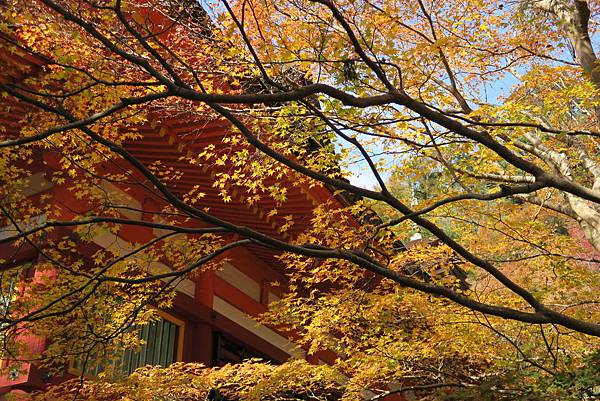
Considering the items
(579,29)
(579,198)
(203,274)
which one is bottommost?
(203,274)

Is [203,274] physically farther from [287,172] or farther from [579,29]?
[579,29]

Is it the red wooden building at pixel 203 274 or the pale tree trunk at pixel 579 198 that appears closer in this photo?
the red wooden building at pixel 203 274

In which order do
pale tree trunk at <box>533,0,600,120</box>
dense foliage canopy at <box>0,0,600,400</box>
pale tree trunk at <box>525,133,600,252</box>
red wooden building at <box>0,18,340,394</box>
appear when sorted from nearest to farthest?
dense foliage canopy at <box>0,0,600,400</box> < pale tree trunk at <box>533,0,600,120</box> < red wooden building at <box>0,18,340,394</box> < pale tree trunk at <box>525,133,600,252</box>

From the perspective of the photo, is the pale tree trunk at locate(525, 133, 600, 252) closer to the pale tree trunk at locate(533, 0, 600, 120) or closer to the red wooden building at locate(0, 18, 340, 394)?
the pale tree trunk at locate(533, 0, 600, 120)

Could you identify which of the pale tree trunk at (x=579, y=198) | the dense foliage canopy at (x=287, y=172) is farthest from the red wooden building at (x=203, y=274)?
the pale tree trunk at (x=579, y=198)

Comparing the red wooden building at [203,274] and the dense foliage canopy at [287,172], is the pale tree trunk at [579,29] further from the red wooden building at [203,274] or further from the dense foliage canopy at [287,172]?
the red wooden building at [203,274]

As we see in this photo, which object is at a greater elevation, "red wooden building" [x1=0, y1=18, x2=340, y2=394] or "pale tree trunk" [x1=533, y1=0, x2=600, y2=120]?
"pale tree trunk" [x1=533, y1=0, x2=600, y2=120]

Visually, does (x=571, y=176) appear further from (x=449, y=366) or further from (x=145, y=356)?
(x=145, y=356)

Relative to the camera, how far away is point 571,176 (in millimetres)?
7820

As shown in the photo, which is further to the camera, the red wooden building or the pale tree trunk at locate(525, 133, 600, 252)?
the pale tree trunk at locate(525, 133, 600, 252)

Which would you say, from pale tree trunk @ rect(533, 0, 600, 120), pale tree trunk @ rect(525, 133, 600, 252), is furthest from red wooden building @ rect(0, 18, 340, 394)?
pale tree trunk @ rect(533, 0, 600, 120)

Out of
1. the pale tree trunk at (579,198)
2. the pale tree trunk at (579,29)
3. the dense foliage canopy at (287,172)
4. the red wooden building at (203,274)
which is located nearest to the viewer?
the dense foliage canopy at (287,172)

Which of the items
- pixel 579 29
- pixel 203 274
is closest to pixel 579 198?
pixel 579 29

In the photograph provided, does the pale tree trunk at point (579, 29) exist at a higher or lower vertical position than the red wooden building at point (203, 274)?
higher
